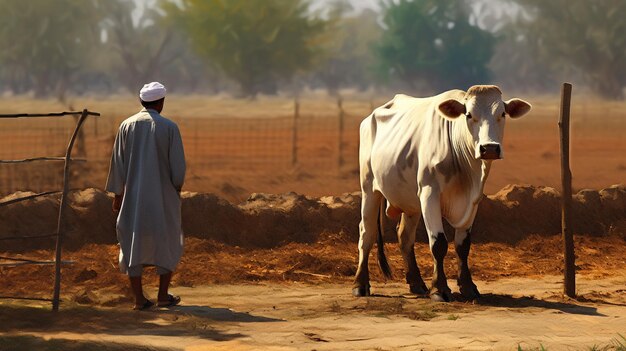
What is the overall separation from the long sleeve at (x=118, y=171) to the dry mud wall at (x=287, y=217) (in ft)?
12.7

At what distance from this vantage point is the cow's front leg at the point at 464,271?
34.5 feet

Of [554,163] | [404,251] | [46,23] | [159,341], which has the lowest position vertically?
[159,341]

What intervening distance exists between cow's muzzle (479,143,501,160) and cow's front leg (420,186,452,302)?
0.72 meters

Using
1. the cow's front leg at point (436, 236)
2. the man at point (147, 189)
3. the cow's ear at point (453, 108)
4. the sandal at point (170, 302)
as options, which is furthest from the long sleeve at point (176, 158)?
the cow's ear at point (453, 108)

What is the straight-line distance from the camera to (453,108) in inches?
410

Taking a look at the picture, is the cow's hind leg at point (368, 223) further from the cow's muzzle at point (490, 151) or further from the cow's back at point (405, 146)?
the cow's muzzle at point (490, 151)

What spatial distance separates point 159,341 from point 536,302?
3.62m

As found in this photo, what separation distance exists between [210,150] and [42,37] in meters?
45.6

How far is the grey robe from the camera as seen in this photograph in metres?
9.59

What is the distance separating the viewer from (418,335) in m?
8.81

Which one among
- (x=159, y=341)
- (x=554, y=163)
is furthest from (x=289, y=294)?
(x=554, y=163)

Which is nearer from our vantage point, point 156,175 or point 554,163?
point 156,175

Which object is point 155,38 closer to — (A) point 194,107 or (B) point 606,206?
(A) point 194,107

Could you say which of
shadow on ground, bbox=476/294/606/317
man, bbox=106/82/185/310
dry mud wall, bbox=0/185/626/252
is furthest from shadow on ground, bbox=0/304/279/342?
dry mud wall, bbox=0/185/626/252
